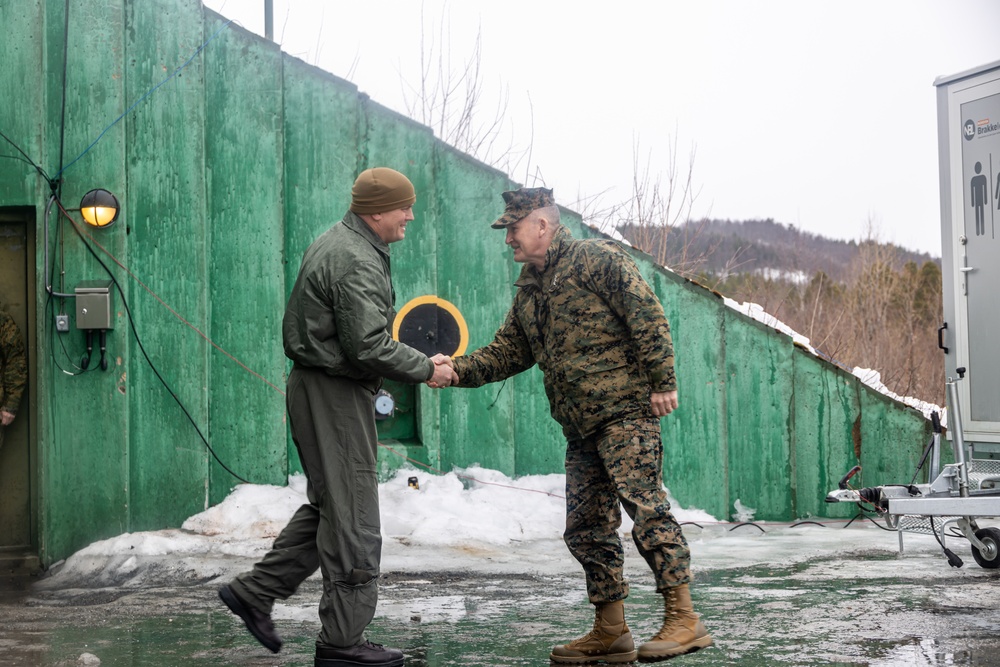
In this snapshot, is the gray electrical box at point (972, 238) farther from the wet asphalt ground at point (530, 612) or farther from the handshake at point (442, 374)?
the handshake at point (442, 374)

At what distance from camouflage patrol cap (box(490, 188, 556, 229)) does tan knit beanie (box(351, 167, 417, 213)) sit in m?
0.49

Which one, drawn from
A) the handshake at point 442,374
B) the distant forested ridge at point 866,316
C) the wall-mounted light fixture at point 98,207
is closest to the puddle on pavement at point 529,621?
the handshake at point 442,374

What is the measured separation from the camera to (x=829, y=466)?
8820 mm

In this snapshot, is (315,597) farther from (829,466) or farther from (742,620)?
(829,466)

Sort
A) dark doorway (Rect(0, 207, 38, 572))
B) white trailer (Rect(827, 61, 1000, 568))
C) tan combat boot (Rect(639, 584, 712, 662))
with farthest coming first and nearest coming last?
dark doorway (Rect(0, 207, 38, 572)), white trailer (Rect(827, 61, 1000, 568)), tan combat boot (Rect(639, 584, 712, 662))

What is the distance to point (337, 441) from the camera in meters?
4.25

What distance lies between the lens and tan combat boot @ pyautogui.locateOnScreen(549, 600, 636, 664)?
4387mm

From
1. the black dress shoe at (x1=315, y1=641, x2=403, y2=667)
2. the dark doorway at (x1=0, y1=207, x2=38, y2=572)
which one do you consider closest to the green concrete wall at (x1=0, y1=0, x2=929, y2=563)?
the dark doorway at (x1=0, y1=207, x2=38, y2=572)

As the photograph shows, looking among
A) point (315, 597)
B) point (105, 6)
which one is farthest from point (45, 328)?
point (315, 597)

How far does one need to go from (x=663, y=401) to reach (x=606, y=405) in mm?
235

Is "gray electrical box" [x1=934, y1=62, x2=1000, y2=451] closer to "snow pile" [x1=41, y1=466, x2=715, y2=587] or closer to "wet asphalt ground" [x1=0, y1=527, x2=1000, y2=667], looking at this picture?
"wet asphalt ground" [x1=0, y1=527, x2=1000, y2=667]

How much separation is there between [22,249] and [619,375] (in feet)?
15.9

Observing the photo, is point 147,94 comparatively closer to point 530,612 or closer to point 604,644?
point 530,612

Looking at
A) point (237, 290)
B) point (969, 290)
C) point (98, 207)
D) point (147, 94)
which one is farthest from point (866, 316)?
point (98, 207)
